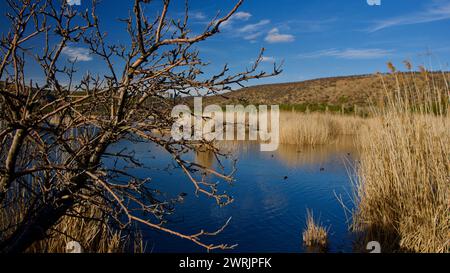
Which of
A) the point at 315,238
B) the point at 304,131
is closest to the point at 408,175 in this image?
the point at 315,238

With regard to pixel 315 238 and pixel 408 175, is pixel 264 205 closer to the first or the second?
pixel 315 238

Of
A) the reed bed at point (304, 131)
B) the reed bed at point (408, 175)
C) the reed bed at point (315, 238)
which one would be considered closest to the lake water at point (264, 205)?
the reed bed at point (315, 238)

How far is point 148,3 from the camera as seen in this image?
2080mm

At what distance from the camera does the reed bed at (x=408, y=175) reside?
4086mm

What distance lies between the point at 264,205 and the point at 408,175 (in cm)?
302

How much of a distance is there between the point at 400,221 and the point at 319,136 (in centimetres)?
1137

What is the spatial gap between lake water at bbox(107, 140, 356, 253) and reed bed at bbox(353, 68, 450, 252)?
0.69 m

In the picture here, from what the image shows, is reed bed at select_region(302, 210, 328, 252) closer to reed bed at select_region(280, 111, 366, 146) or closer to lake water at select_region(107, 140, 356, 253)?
lake water at select_region(107, 140, 356, 253)

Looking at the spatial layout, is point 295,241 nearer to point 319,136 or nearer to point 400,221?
point 400,221

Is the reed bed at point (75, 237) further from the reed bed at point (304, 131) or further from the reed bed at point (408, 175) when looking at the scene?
the reed bed at point (304, 131)

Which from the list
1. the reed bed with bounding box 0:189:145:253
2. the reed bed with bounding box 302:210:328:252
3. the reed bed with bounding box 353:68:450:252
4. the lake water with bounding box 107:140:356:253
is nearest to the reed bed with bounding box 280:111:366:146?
the lake water with bounding box 107:140:356:253

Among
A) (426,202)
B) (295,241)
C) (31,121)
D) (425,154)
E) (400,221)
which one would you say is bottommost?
(295,241)

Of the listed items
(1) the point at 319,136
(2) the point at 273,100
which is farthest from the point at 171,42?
(2) the point at 273,100

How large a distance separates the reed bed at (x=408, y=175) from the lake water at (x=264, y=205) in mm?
693
